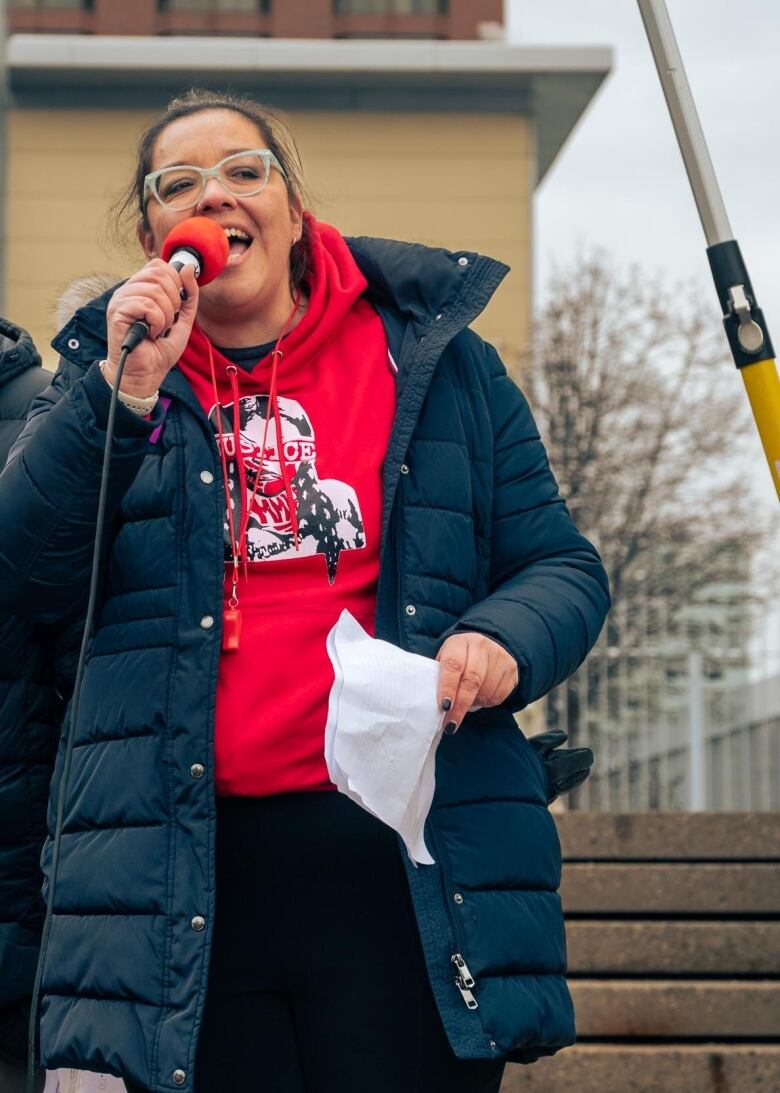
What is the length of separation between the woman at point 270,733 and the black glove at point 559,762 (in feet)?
0.29

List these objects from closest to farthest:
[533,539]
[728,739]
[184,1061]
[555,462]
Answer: [184,1061] → [533,539] → [728,739] → [555,462]

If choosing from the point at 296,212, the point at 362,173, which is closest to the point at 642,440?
the point at 362,173

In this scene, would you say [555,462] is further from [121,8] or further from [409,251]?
[409,251]

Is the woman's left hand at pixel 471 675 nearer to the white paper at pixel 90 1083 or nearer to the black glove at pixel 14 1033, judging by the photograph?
the white paper at pixel 90 1083

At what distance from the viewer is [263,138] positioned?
3125 millimetres

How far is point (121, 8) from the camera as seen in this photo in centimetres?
2758

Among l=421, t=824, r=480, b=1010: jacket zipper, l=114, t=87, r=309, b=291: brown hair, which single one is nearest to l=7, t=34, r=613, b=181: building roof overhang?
l=114, t=87, r=309, b=291: brown hair

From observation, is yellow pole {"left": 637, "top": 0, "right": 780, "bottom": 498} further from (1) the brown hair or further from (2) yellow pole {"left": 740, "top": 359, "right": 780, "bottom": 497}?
(1) the brown hair

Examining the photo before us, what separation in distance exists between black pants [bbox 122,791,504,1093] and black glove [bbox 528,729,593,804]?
1.15 feet

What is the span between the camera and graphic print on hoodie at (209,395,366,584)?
279 centimetres

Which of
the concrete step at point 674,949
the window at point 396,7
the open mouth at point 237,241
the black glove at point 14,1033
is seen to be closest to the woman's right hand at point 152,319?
the open mouth at point 237,241

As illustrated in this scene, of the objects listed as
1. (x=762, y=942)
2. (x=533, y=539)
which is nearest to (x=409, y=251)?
(x=533, y=539)

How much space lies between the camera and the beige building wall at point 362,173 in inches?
1011

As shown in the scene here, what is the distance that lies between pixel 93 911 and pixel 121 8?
26401 millimetres
